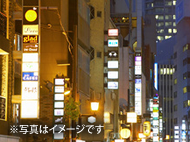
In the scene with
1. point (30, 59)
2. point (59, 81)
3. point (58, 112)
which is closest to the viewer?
point (30, 59)

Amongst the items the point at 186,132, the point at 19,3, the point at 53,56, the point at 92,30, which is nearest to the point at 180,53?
the point at 186,132

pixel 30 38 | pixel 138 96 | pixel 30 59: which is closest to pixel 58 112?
pixel 30 59

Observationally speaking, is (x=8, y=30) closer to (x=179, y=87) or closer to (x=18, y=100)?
(x=18, y=100)

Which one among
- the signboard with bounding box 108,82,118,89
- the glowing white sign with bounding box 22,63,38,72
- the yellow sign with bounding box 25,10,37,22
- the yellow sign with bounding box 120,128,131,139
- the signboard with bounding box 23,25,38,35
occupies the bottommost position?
the yellow sign with bounding box 120,128,131,139

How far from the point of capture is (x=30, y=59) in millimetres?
22562

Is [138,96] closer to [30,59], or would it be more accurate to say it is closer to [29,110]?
[29,110]

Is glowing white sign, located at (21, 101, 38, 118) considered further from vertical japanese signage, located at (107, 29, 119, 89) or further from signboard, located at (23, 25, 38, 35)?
vertical japanese signage, located at (107, 29, 119, 89)

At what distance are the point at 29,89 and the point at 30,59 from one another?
4.53ft

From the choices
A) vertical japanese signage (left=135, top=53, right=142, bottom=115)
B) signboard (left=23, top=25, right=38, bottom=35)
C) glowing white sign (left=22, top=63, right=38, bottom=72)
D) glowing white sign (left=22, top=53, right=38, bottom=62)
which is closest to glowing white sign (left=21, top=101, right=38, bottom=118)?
glowing white sign (left=22, top=63, right=38, bottom=72)

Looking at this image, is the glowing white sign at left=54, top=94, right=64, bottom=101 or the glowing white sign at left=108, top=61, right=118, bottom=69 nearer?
the glowing white sign at left=54, top=94, right=64, bottom=101

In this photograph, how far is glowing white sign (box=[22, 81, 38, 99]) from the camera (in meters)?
22.4

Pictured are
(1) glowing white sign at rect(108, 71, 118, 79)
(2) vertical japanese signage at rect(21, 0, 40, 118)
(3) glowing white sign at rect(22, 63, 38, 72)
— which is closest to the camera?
(2) vertical japanese signage at rect(21, 0, 40, 118)

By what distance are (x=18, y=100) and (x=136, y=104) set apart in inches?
2456

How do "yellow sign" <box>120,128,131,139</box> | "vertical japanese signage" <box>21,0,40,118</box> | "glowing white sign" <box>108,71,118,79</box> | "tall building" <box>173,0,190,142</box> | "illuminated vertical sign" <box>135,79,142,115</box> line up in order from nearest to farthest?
"vertical japanese signage" <box>21,0,40,118</box> → "glowing white sign" <box>108,71,118,79</box> → "yellow sign" <box>120,128,131,139</box> → "illuminated vertical sign" <box>135,79,142,115</box> → "tall building" <box>173,0,190,142</box>
